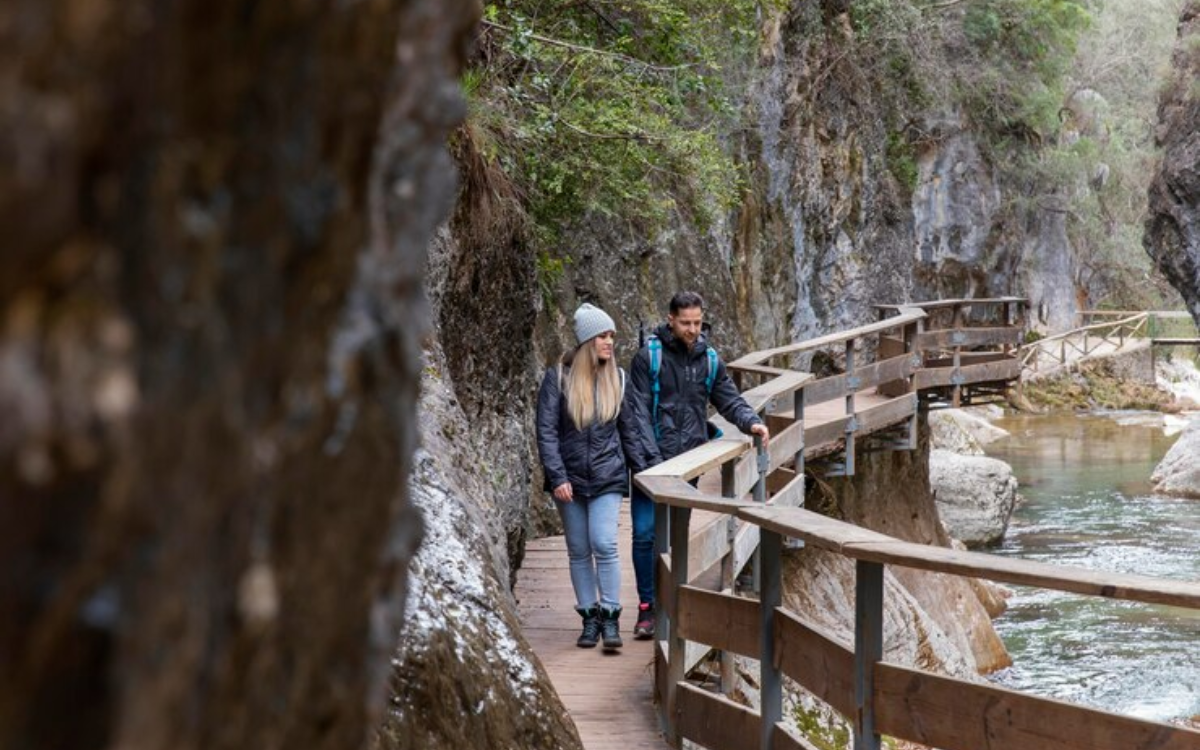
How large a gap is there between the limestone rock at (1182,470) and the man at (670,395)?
20663 mm

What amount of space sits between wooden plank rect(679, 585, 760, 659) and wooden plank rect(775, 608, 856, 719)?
0.29m

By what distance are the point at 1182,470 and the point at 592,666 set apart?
73.0 feet

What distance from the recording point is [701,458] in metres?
6.86

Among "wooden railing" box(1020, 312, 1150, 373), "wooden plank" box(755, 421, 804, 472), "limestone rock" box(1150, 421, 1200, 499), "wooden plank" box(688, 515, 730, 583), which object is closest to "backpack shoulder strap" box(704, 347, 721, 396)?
"wooden plank" box(688, 515, 730, 583)

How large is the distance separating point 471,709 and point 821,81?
19.2 metres

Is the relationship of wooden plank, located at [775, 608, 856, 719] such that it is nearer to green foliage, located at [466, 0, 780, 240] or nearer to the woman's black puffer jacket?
the woman's black puffer jacket

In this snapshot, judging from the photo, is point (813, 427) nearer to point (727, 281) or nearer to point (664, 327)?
point (727, 281)

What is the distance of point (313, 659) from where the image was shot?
4.78 feet

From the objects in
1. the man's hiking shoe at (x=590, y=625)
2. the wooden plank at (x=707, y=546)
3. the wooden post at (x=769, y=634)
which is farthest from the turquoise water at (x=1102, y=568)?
the wooden post at (x=769, y=634)

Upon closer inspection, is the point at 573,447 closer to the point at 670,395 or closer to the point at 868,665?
the point at 670,395

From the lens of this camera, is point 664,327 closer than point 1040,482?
Yes

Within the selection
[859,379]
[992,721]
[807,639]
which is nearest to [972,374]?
[859,379]

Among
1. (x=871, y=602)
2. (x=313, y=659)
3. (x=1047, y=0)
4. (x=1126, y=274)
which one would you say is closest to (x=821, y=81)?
(x=1047, y=0)

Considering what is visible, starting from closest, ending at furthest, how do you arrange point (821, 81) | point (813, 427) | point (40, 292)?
1. point (40, 292)
2. point (813, 427)
3. point (821, 81)
